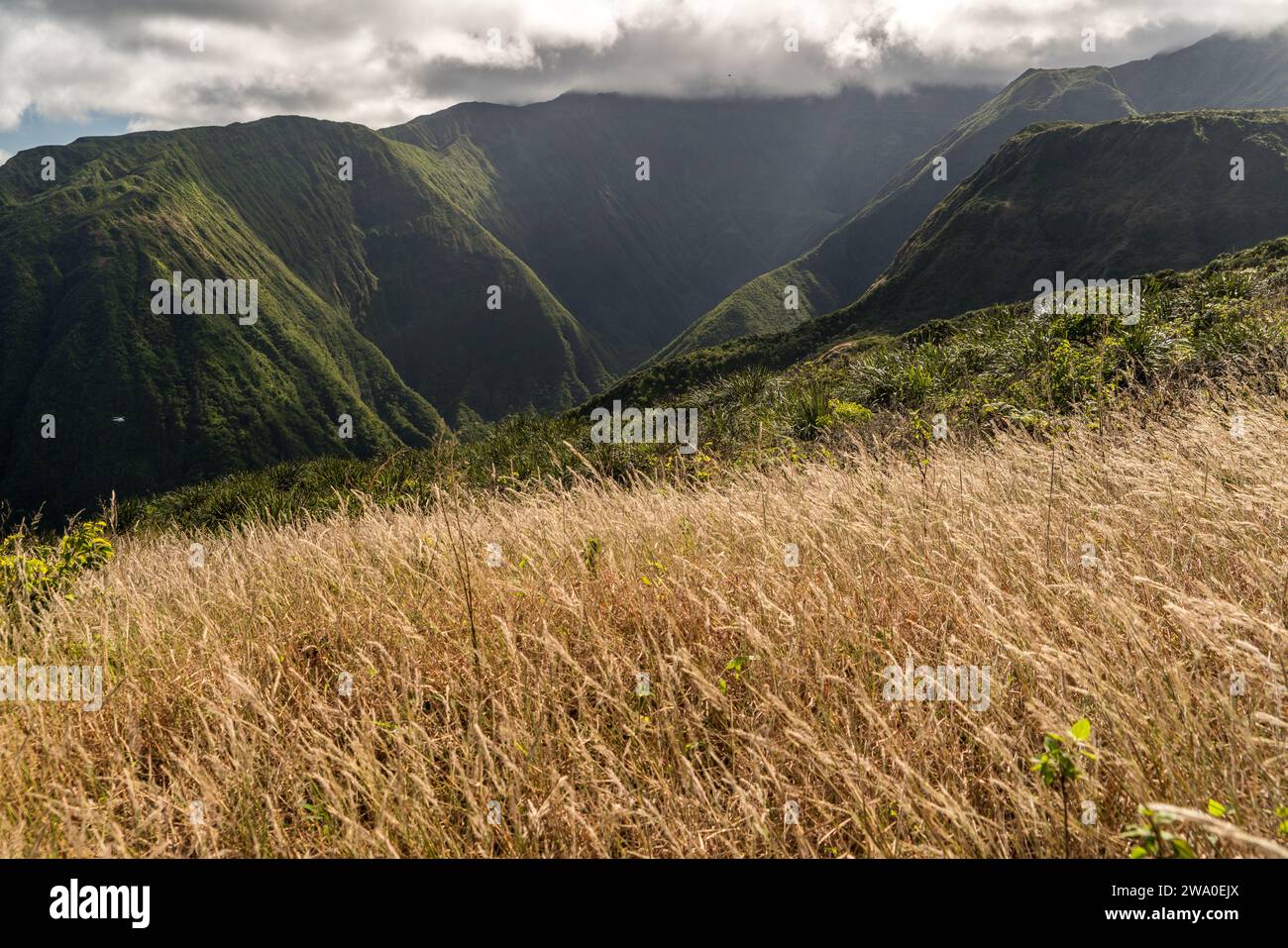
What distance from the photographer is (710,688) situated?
202 cm

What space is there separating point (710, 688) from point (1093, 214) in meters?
129

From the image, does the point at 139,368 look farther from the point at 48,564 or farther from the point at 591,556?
the point at 591,556

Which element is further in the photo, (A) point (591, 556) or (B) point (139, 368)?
(B) point (139, 368)

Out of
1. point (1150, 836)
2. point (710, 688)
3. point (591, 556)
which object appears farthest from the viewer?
point (591, 556)

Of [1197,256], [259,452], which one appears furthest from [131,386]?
[1197,256]

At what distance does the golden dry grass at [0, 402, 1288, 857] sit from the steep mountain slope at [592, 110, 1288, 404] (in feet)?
265

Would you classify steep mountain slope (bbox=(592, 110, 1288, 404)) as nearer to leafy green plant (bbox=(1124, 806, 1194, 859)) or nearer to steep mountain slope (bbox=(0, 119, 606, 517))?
steep mountain slope (bbox=(0, 119, 606, 517))

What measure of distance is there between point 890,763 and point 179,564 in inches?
221

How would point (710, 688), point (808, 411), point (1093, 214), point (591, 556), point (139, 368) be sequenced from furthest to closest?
point (139, 368) → point (1093, 214) → point (808, 411) → point (591, 556) → point (710, 688)

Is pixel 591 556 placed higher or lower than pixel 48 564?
higher

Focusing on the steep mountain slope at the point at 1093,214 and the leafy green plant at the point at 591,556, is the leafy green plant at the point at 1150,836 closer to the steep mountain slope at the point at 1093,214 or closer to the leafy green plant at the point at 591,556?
the leafy green plant at the point at 591,556

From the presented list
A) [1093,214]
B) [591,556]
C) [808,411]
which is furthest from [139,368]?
[1093,214]

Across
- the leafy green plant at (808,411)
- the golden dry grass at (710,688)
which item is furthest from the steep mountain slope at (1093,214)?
the golden dry grass at (710,688)
